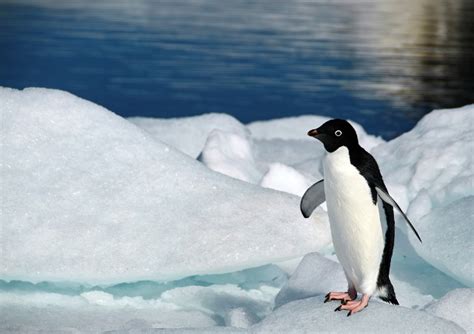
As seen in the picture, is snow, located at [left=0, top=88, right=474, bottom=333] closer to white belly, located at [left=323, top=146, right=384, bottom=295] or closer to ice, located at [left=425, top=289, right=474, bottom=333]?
ice, located at [left=425, top=289, right=474, bottom=333]

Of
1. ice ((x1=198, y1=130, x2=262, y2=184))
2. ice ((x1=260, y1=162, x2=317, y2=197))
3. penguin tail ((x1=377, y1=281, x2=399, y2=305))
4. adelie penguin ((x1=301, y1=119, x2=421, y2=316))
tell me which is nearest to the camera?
adelie penguin ((x1=301, y1=119, x2=421, y2=316))

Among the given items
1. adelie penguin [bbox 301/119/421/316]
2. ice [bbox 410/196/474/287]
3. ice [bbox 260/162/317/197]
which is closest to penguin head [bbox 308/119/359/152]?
adelie penguin [bbox 301/119/421/316]

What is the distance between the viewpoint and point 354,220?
3256 millimetres

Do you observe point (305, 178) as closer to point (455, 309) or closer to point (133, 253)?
point (133, 253)

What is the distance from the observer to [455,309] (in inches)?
136

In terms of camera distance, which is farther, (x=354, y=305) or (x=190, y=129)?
(x=190, y=129)

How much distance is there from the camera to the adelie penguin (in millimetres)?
3174

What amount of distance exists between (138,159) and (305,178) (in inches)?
50.0

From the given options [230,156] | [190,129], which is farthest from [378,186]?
[190,129]

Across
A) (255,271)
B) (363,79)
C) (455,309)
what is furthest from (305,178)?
(363,79)

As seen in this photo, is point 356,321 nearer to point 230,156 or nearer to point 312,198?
point 312,198

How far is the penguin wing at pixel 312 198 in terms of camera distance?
3.51 metres

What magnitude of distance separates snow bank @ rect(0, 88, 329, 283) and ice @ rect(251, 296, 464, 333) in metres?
0.91

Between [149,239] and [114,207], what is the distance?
231 mm
